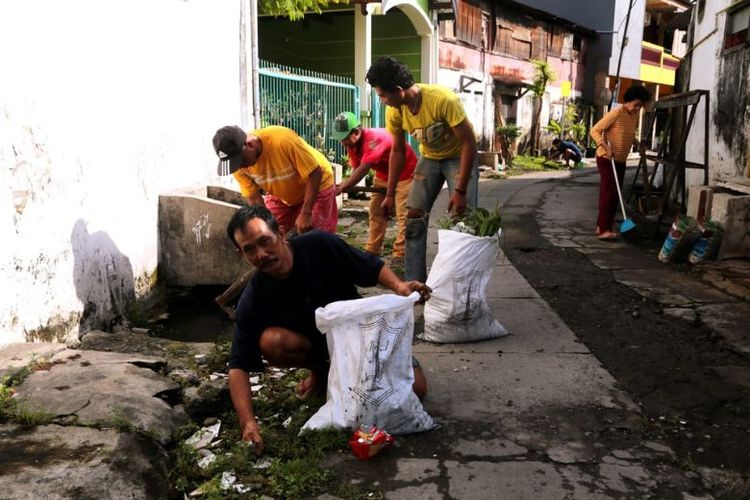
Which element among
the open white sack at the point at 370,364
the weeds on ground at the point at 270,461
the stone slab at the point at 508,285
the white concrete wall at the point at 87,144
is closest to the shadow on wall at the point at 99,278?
the white concrete wall at the point at 87,144

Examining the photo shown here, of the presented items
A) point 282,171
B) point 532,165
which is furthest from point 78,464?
point 532,165

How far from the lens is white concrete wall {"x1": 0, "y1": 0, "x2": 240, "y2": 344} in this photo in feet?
10.8

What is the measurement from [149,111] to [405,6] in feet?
29.7

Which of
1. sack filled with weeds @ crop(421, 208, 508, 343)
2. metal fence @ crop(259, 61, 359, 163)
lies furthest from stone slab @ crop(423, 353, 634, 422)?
metal fence @ crop(259, 61, 359, 163)

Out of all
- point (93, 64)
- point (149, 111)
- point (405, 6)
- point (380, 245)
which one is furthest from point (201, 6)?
→ point (405, 6)

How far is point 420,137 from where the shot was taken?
4215 millimetres

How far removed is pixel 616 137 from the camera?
6770mm

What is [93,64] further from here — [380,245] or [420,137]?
[380,245]

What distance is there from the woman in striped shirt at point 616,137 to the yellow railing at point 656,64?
22527 mm

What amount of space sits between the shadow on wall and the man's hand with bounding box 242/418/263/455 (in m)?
2.01

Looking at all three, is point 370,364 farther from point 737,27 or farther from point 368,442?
point 737,27

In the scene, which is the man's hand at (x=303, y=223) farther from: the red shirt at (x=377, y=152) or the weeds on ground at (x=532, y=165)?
the weeds on ground at (x=532, y=165)

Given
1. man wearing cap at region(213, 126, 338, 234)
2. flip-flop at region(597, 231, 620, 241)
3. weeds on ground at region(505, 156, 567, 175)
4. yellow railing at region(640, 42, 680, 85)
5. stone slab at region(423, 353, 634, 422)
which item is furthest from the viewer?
yellow railing at region(640, 42, 680, 85)

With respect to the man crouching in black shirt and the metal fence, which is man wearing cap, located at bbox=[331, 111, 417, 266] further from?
the metal fence
